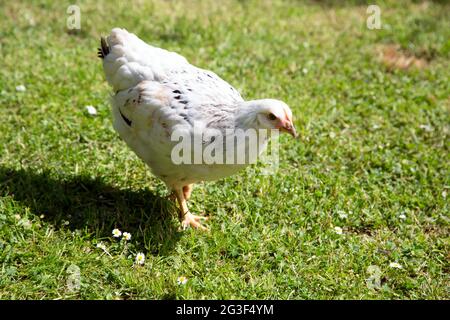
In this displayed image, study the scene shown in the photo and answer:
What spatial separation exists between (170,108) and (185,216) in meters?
0.90

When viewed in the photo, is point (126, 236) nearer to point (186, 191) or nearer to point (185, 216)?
point (185, 216)

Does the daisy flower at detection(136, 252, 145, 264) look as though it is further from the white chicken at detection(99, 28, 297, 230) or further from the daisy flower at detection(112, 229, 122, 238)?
the white chicken at detection(99, 28, 297, 230)

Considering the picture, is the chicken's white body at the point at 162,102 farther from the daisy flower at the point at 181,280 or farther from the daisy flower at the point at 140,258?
the daisy flower at the point at 181,280

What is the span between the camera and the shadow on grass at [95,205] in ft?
12.5

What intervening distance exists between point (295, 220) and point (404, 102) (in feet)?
8.52

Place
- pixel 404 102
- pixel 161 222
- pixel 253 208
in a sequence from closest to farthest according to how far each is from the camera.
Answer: pixel 161 222 → pixel 253 208 → pixel 404 102

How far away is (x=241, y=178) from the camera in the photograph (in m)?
4.57

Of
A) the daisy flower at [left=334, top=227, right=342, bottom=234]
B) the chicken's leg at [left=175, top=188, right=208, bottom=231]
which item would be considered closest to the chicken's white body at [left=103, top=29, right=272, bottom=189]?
the chicken's leg at [left=175, top=188, right=208, bottom=231]

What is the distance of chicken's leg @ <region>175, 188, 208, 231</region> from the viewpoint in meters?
3.98

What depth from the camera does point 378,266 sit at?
3.73 meters

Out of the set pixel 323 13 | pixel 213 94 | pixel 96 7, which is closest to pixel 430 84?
pixel 323 13

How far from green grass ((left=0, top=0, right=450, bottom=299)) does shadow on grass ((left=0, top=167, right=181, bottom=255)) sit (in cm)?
1
